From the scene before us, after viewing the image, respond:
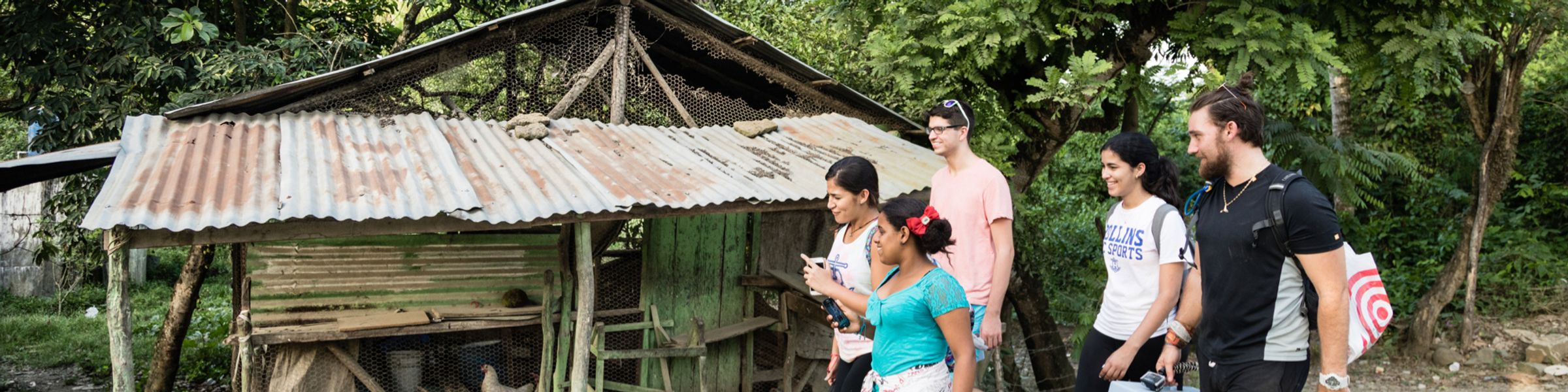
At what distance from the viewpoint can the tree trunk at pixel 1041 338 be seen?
841 centimetres

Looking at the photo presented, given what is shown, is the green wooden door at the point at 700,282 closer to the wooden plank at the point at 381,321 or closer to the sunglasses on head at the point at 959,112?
the wooden plank at the point at 381,321

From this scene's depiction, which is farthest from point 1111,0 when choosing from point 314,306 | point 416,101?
point 314,306

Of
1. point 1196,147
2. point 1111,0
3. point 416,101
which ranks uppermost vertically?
point 1111,0

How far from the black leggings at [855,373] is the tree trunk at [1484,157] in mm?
9825

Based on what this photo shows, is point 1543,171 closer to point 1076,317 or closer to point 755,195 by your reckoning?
point 1076,317

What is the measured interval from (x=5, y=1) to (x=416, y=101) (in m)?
4.42

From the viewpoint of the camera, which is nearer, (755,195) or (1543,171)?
(755,195)

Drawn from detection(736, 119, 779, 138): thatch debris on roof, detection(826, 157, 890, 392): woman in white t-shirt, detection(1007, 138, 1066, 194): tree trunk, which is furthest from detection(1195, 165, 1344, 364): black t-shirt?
detection(1007, 138, 1066, 194): tree trunk

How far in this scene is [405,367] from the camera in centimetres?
620

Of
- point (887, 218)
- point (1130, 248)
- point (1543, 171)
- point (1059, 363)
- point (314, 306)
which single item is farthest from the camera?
point (1543, 171)

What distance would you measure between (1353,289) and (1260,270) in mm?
290

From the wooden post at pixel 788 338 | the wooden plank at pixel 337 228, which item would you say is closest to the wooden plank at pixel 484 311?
the wooden plank at pixel 337 228

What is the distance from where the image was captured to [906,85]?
6.97 metres

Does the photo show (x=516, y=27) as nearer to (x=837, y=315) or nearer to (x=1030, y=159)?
(x=837, y=315)
